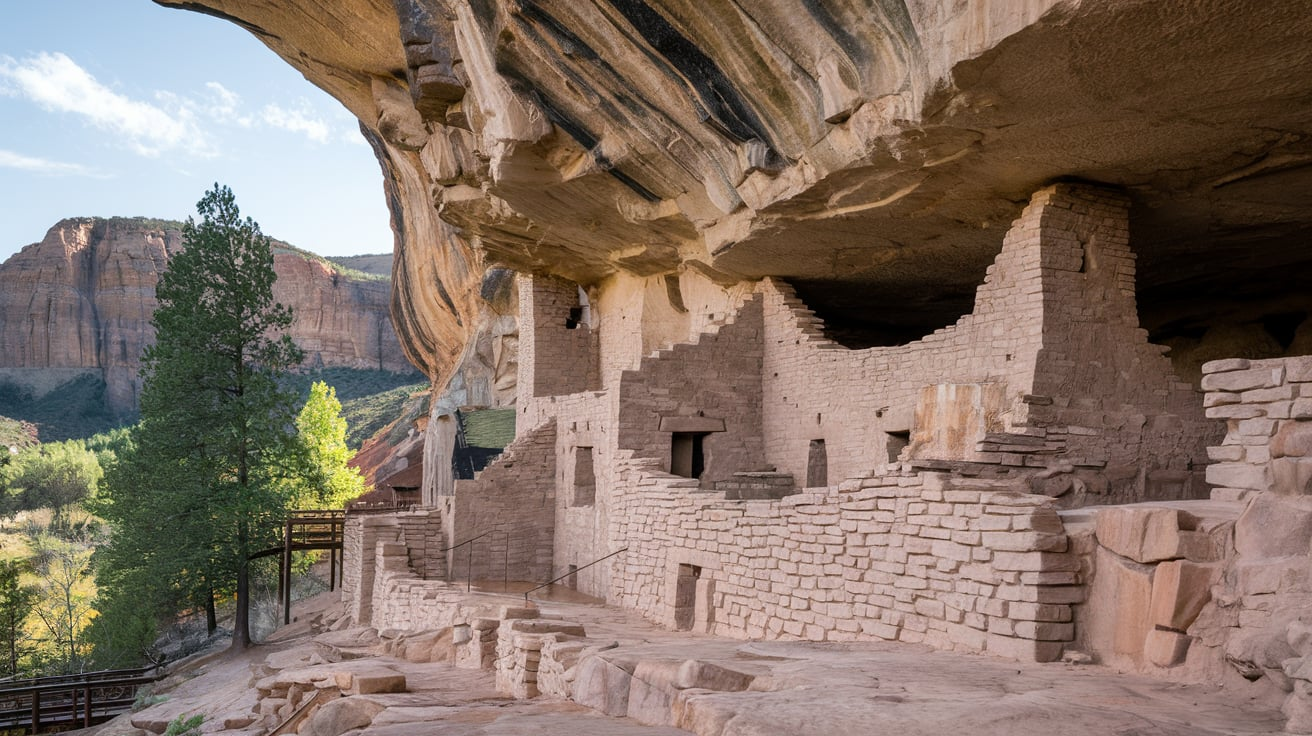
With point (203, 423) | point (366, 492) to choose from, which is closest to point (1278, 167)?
point (203, 423)

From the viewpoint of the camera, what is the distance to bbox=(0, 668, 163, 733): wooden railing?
1476 cm

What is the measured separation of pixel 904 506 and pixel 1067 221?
154 inches

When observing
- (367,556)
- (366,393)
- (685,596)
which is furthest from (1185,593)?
(366,393)

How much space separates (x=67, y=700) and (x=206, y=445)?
4834mm

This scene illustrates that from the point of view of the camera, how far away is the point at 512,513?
14.3 m

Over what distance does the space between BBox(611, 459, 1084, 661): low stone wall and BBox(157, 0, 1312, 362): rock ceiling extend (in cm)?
295

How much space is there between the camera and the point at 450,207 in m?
15.2

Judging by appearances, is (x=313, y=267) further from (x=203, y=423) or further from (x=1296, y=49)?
(x=1296, y=49)

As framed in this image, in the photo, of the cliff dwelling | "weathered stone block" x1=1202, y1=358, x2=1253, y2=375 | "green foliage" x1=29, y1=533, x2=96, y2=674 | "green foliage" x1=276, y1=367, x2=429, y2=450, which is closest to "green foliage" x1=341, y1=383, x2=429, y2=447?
"green foliage" x1=276, y1=367, x2=429, y2=450

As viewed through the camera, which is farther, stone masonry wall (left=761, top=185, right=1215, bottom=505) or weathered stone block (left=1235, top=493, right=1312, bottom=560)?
stone masonry wall (left=761, top=185, right=1215, bottom=505)

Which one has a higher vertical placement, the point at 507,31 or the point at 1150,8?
the point at 507,31

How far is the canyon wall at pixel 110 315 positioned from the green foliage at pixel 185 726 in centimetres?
5359

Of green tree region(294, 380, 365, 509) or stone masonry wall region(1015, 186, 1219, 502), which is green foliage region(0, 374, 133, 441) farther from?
stone masonry wall region(1015, 186, 1219, 502)

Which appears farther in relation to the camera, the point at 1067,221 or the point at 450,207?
the point at 450,207
